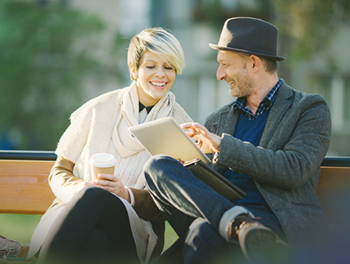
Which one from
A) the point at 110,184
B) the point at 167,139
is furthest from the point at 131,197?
the point at 167,139

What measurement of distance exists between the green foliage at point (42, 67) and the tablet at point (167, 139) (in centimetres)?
981

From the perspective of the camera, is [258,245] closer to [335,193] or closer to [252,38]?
[335,193]

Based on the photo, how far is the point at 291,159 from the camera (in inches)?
90.4

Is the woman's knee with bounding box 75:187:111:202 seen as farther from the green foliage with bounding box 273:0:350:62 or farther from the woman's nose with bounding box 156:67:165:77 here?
the green foliage with bounding box 273:0:350:62

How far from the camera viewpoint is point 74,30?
12.3 metres

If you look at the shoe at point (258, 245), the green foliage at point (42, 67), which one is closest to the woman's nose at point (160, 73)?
the shoe at point (258, 245)

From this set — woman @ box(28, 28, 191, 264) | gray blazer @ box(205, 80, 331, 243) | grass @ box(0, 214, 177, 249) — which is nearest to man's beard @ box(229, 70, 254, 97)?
gray blazer @ box(205, 80, 331, 243)

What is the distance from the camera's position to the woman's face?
2.91 meters

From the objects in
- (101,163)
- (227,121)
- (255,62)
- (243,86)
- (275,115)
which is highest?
(255,62)

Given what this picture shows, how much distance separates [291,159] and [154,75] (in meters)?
1.13

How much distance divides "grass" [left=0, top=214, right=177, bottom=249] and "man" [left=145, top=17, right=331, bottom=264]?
2.14m

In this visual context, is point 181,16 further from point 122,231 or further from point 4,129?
point 122,231

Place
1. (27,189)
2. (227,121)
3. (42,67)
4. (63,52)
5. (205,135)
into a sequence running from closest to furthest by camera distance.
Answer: (205,135)
(227,121)
(27,189)
(42,67)
(63,52)

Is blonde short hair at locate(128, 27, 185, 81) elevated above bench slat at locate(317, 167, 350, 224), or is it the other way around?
blonde short hair at locate(128, 27, 185, 81)
